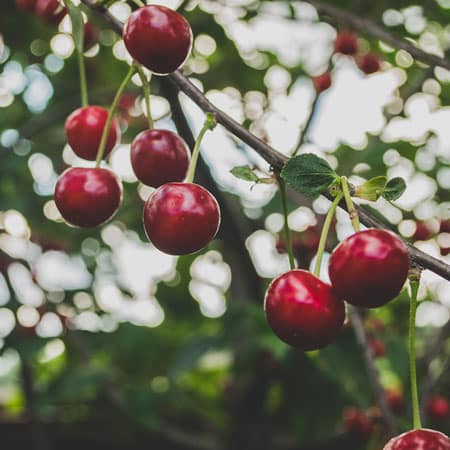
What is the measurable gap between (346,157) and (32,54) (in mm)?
1487

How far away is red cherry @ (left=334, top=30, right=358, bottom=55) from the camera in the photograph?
2562 millimetres

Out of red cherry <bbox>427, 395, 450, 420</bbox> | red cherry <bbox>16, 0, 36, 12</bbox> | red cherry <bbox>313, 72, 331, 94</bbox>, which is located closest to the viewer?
red cherry <bbox>16, 0, 36, 12</bbox>

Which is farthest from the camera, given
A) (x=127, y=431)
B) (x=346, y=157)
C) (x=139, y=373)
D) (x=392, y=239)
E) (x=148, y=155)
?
(x=139, y=373)

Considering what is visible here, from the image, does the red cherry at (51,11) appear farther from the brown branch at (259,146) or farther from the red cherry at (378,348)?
the red cherry at (378,348)

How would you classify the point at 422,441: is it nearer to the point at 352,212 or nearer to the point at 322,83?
the point at 352,212

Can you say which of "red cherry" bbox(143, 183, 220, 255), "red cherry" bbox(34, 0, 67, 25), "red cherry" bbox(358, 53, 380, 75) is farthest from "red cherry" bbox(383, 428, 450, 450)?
"red cherry" bbox(358, 53, 380, 75)

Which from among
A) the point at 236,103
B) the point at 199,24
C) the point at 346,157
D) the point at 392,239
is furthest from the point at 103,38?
the point at 392,239

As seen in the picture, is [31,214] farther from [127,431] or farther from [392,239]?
[392,239]

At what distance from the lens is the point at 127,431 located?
317cm

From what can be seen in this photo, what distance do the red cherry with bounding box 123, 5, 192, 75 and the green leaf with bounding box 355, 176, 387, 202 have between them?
323 millimetres

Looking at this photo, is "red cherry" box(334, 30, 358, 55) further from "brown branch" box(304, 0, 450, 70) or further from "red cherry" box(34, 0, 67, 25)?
"red cherry" box(34, 0, 67, 25)

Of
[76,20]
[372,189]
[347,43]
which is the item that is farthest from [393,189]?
[347,43]

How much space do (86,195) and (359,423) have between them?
6.33ft

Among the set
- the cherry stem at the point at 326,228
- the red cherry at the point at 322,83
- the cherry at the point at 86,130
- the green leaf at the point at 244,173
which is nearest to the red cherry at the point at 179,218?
the green leaf at the point at 244,173
